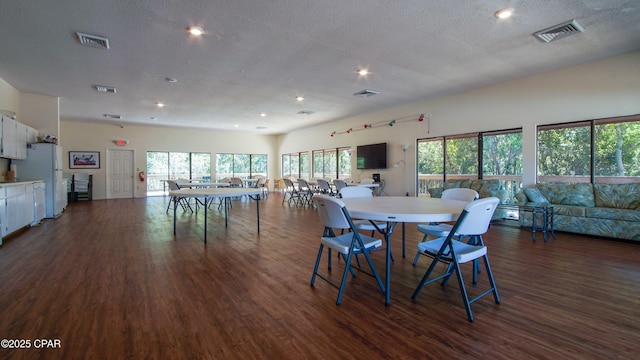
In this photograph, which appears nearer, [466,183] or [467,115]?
[466,183]

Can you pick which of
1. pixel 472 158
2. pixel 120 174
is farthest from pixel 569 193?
pixel 120 174

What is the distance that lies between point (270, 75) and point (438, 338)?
198 inches

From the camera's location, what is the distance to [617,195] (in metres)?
4.68

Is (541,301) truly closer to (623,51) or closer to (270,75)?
(623,51)

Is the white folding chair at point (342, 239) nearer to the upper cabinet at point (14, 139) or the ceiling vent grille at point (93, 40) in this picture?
the ceiling vent grille at point (93, 40)

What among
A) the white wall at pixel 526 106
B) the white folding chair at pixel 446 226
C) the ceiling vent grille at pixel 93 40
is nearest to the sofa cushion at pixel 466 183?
the white wall at pixel 526 106

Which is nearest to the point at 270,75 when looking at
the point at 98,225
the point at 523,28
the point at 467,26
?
the point at 467,26

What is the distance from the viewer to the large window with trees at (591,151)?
481 centimetres

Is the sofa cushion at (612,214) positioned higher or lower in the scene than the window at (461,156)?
lower

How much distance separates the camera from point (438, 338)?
1.83m

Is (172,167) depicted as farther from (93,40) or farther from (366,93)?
(366,93)

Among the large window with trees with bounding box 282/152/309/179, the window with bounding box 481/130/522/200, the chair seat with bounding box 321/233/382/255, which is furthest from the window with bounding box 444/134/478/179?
the large window with trees with bounding box 282/152/309/179

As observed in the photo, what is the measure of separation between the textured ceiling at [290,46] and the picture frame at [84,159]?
4.49 m

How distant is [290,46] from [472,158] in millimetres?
4933
